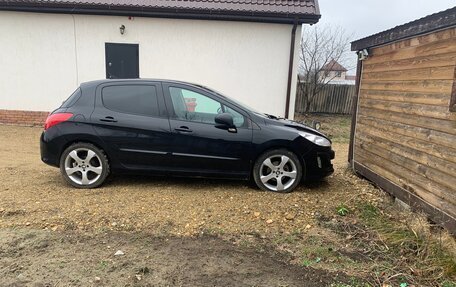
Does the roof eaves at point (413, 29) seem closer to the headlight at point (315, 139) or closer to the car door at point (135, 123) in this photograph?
the headlight at point (315, 139)

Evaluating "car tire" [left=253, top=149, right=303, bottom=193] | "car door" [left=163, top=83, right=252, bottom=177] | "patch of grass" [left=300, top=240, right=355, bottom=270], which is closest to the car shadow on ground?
"car tire" [left=253, top=149, right=303, bottom=193]

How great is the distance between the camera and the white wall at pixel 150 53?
10070 millimetres

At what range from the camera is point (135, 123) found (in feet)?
16.5

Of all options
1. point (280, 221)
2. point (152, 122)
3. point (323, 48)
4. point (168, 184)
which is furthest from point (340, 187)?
point (323, 48)

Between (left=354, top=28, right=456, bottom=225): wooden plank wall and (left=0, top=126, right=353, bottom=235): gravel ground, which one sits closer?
(left=354, top=28, right=456, bottom=225): wooden plank wall

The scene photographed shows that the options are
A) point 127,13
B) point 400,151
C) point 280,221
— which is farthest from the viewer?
point 127,13

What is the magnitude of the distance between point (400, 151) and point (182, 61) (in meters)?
6.95

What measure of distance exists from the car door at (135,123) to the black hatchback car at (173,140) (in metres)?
0.01

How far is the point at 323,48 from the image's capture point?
748 inches

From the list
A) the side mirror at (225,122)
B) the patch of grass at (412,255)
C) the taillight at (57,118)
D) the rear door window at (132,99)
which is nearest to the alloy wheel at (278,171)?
the side mirror at (225,122)

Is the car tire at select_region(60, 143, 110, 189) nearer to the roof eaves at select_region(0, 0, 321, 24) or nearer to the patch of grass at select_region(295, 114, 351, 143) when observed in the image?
the roof eaves at select_region(0, 0, 321, 24)

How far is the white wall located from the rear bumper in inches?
206

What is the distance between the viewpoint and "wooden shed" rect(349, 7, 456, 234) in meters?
3.81

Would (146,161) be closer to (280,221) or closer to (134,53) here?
(280,221)
